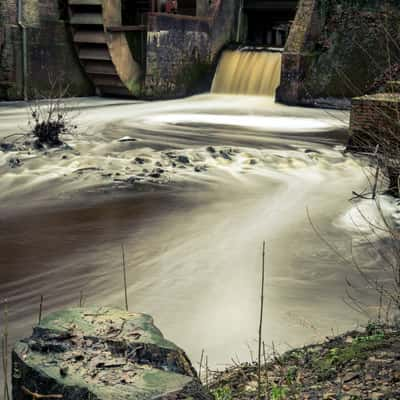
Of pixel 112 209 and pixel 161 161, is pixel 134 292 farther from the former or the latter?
pixel 161 161

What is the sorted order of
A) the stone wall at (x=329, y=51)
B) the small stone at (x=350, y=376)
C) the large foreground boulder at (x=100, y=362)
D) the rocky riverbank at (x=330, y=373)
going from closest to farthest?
the large foreground boulder at (x=100, y=362) < the rocky riverbank at (x=330, y=373) < the small stone at (x=350, y=376) < the stone wall at (x=329, y=51)

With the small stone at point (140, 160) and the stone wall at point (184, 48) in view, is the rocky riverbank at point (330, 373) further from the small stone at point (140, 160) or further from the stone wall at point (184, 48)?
the stone wall at point (184, 48)

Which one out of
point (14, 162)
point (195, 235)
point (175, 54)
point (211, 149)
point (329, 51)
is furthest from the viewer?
point (175, 54)

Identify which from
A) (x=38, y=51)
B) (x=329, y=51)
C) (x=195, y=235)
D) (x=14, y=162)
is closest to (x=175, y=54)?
(x=38, y=51)

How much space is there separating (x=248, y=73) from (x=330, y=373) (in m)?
15.5

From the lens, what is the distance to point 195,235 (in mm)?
6523

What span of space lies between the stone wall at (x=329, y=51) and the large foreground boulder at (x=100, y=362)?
1352 centimetres

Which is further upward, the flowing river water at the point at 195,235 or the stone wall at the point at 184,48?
the stone wall at the point at 184,48

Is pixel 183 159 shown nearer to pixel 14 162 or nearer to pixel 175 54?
pixel 14 162

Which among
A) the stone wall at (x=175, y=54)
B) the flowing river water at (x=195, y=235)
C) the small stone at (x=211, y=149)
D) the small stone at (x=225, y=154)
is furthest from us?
the stone wall at (x=175, y=54)

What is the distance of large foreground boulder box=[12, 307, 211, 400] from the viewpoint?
88.8 inches

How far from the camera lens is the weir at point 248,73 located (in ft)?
57.5

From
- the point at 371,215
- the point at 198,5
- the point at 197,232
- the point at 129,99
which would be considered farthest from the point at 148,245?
the point at 198,5

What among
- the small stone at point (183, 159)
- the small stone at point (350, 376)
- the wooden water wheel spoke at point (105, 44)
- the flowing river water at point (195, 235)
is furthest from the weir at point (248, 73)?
the small stone at point (350, 376)
